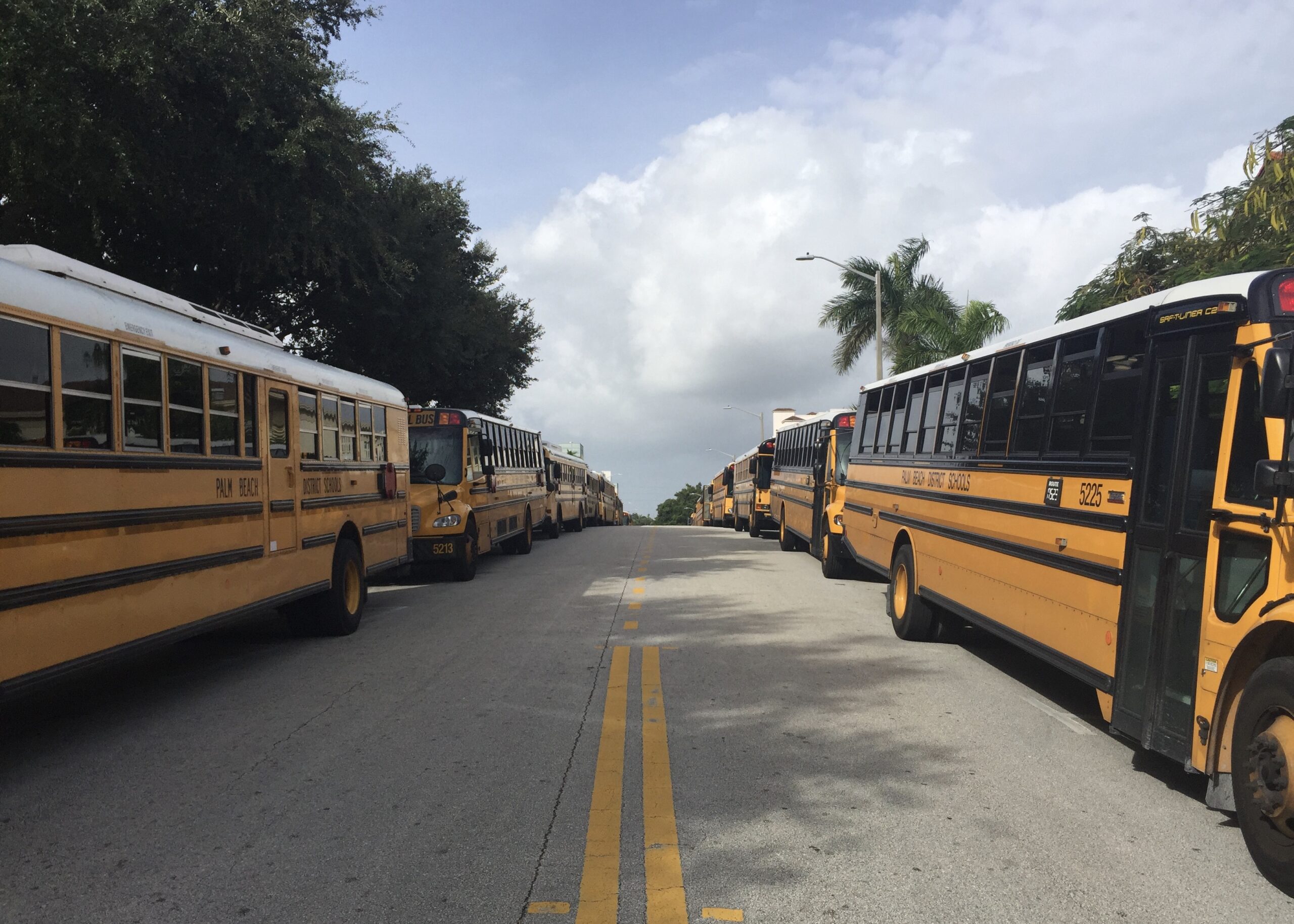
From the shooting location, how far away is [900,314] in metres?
35.4

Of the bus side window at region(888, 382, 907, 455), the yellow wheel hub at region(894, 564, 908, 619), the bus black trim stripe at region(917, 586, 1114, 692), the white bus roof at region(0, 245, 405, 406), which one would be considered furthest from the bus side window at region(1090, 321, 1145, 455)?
the white bus roof at region(0, 245, 405, 406)

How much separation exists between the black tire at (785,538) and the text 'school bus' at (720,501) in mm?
18031

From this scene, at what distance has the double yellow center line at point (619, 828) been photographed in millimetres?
3977

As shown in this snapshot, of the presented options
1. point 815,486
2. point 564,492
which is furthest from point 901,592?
point 564,492

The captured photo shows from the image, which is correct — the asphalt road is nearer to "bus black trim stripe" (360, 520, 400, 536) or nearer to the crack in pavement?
the crack in pavement

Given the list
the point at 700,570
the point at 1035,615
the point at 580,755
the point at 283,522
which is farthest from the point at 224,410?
the point at 700,570

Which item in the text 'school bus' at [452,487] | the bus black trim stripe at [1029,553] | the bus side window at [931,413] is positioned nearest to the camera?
the bus black trim stripe at [1029,553]

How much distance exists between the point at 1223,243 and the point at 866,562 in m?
8.31

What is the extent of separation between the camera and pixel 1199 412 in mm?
5207

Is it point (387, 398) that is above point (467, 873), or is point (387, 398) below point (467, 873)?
above

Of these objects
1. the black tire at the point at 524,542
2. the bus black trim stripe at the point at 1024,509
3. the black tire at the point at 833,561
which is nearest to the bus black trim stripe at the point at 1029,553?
the bus black trim stripe at the point at 1024,509

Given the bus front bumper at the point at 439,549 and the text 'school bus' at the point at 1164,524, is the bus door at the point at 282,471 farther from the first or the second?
the bus front bumper at the point at 439,549

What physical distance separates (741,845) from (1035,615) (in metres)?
3.31

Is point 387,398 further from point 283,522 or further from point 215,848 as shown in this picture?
point 215,848
